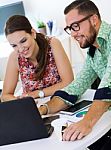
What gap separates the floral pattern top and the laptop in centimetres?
45

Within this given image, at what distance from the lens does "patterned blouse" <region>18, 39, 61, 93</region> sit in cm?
205

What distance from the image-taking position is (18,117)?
114cm

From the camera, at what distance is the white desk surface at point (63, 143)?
1.13 m

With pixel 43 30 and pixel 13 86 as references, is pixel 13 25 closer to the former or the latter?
pixel 13 86

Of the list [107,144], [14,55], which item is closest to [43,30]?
[14,55]

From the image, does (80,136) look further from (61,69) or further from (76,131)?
(61,69)

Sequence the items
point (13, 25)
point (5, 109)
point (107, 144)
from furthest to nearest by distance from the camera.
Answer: point (13, 25) < point (107, 144) < point (5, 109)

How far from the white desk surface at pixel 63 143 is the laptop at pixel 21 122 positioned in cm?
2

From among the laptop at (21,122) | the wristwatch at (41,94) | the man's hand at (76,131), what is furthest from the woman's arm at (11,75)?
the man's hand at (76,131)

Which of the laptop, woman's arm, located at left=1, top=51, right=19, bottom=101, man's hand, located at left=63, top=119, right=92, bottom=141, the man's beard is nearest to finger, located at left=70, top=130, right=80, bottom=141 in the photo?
man's hand, located at left=63, top=119, right=92, bottom=141

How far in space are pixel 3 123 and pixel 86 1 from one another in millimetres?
873

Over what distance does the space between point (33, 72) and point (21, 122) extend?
95cm

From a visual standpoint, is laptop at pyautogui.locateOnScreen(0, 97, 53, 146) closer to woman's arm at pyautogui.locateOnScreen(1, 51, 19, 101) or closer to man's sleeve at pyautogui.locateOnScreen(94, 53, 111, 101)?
man's sleeve at pyautogui.locateOnScreen(94, 53, 111, 101)

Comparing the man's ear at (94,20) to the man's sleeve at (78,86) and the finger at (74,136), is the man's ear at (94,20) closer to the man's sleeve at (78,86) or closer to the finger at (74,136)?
the man's sleeve at (78,86)
